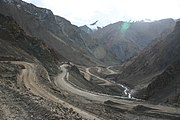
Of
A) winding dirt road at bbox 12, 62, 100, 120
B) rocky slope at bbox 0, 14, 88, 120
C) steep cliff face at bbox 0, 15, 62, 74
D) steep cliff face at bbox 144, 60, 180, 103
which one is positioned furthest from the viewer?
steep cliff face at bbox 0, 15, 62, 74

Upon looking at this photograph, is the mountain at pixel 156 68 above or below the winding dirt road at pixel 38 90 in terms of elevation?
above

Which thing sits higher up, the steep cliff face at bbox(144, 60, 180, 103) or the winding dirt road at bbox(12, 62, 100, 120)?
the steep cliff face at bbox(144, 60, 180, 103)

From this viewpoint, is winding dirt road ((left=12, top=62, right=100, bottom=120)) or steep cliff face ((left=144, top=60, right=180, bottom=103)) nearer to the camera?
winding dirt road ((left=12, top=62, right=100, bottom=120))

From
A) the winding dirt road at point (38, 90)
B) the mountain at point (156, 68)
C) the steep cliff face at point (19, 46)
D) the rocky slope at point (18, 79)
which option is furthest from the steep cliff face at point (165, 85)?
the winding dirt road at point (38, 90)

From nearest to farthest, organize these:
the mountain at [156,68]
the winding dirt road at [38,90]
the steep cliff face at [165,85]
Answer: the winding dirt road at [38,90] < the steep cliff face at [165,85] < the mountain at [156,68]

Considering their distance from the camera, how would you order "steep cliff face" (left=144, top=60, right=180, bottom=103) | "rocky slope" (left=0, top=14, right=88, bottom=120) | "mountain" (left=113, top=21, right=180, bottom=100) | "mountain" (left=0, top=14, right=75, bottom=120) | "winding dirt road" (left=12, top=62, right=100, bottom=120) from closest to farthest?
"rocky slope" (left=0, top=14, right=88, bottom=120) → "mountain" (left=0, top=14, right=75, bottom=120) → "winding dirt road" (left=12, top=62, right=100, bottom=120) → "steep cliff face" (left=144, top=60, right=180, bottom=103) → "mountain" (left=113, top=21, right=180, bottom=100)

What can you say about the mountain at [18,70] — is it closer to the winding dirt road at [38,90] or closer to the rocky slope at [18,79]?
Answer: the rocky slope at [18,79]

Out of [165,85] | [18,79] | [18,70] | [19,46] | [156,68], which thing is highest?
[156,68]

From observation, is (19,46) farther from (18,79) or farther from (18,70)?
(18,79)

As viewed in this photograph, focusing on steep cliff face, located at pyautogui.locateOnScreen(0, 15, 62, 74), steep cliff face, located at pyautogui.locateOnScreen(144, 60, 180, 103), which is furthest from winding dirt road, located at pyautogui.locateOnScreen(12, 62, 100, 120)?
steep cliff face, located at pyautogui.locateOnScreen(144, 60, 180, 103)

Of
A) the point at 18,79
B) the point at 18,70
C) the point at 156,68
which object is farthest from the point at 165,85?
the point at 156,68

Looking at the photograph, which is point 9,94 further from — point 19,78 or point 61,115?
point 19,78

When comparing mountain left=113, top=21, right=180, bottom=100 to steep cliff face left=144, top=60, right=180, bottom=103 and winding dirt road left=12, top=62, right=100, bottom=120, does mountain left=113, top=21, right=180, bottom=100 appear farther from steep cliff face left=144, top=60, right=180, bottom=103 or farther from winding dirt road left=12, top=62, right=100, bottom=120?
winding dirt road left=12, top=62, right=100, bottom=120

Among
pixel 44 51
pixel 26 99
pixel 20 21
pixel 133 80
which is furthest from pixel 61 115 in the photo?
pixel 20 21
